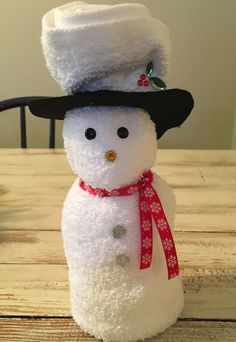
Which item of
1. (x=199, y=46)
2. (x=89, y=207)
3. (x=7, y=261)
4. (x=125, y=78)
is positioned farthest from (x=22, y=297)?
(x=199, y=46)

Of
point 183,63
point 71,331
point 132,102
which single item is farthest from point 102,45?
point 183,63

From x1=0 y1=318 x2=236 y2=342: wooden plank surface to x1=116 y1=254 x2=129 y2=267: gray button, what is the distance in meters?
0.11

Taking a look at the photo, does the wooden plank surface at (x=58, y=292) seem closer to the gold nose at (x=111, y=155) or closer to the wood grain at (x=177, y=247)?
the wood grain at (x=177, y=247)

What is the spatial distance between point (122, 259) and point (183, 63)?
1372 mm

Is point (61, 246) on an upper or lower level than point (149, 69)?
lower

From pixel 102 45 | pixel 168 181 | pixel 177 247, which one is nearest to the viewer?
pixel 102 45

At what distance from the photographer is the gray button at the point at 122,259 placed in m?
0.43

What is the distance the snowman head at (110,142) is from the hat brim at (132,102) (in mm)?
11

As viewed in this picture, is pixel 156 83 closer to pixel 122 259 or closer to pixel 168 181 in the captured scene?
pixel 122 259

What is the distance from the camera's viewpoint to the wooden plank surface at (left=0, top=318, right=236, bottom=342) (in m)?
0.48

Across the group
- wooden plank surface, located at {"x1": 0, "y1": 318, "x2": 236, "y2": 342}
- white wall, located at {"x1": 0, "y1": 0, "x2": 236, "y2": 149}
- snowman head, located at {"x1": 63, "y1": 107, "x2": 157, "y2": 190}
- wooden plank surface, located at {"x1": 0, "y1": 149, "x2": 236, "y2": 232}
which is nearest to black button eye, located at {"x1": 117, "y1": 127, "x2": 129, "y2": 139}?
snowman head, located at {"x1": 63, "y1": 107, "x2": 157, "y2": 190}

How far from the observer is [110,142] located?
1.33 ft

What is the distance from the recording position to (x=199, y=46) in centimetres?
165

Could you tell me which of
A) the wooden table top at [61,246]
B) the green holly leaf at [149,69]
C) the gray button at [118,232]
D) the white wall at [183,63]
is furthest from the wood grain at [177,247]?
the white wall at [183,63]
